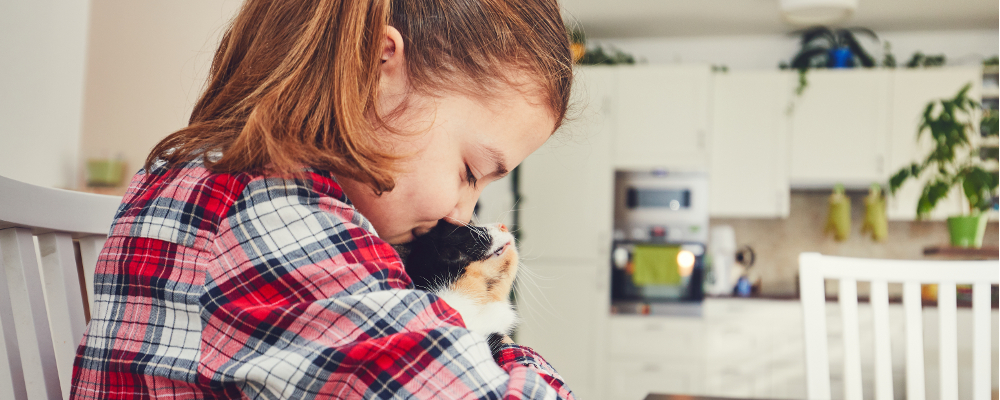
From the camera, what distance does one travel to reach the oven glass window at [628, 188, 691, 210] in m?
3.54

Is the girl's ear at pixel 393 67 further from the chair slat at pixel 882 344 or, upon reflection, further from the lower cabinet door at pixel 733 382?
the lower cabinet door at pixel 733 382

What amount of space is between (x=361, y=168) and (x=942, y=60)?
4076 mm

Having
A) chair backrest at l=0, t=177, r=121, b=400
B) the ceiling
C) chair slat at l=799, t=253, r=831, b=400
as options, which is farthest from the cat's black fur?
the ceiling

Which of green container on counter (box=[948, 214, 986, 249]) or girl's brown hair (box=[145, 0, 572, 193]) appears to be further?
green container on counter (box=[948, 214, 986, 249])

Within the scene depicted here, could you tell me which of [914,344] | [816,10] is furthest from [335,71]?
[816,10]

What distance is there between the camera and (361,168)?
41cm

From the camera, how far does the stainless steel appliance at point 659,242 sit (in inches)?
136

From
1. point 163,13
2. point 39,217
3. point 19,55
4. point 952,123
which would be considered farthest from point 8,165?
point 952,123

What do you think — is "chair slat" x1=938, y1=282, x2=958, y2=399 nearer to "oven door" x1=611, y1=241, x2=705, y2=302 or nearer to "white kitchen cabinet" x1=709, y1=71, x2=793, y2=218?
"oven door" x1=611, y1=241, x2=705, y2=302

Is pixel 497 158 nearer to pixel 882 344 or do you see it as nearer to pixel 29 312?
pixel 29 312

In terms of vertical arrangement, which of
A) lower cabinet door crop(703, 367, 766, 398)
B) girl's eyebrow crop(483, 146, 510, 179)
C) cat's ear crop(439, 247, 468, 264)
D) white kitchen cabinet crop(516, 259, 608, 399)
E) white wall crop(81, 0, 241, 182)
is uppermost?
white wall crop(81, 0, 241, 182)

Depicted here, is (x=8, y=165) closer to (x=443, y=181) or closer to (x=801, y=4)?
(x=443, y=181)

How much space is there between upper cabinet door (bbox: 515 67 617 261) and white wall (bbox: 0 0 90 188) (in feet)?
7.81

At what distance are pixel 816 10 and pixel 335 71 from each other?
286cm
